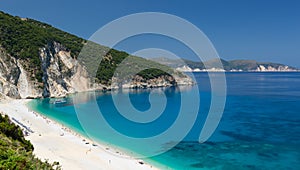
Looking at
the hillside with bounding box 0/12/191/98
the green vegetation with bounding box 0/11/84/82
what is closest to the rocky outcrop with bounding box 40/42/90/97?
the hillside with bounding box 0/12/191/98

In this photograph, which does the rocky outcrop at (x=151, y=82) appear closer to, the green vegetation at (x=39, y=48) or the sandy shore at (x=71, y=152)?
the green vegetation at (x=39, y=48)

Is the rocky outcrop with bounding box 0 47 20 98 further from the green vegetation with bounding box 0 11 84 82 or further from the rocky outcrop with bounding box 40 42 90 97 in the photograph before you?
the rocky outcrop with bounding box 40 42 90 97

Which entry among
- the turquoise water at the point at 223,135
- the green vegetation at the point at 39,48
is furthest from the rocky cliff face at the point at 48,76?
the turquoise water at the point at 223,135

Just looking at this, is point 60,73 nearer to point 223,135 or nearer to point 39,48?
point 39,48

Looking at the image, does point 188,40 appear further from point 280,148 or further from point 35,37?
point 35,37

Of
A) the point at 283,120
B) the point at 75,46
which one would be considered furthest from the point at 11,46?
the point at 283,120

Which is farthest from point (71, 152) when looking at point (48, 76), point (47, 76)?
point (48, 76)

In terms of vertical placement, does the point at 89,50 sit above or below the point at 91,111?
above
